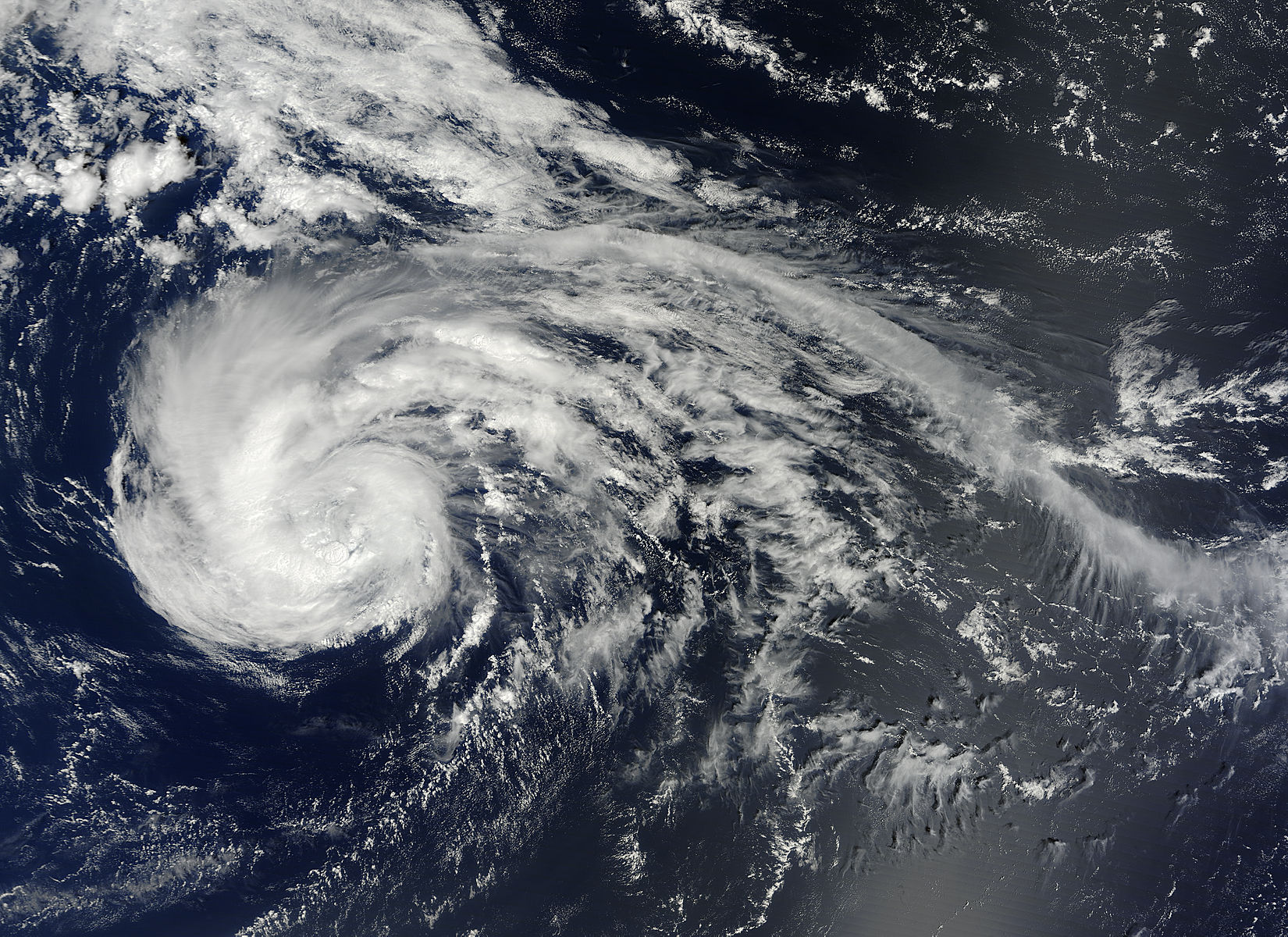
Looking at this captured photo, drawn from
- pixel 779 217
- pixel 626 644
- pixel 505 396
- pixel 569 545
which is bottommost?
pixel 626 644

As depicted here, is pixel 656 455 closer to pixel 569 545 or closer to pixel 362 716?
pixel 569 545

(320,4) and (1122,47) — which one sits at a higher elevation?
(1122,47)

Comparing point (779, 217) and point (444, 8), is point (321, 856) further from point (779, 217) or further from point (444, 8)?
point (444, 8)

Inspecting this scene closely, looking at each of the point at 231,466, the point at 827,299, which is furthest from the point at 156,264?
the point at 827,299

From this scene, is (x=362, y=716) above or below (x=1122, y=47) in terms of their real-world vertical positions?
below

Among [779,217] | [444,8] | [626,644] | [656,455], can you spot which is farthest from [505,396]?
[444,8]

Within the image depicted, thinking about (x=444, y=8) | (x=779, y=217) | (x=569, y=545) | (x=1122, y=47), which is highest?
(x=1122, y=47)
